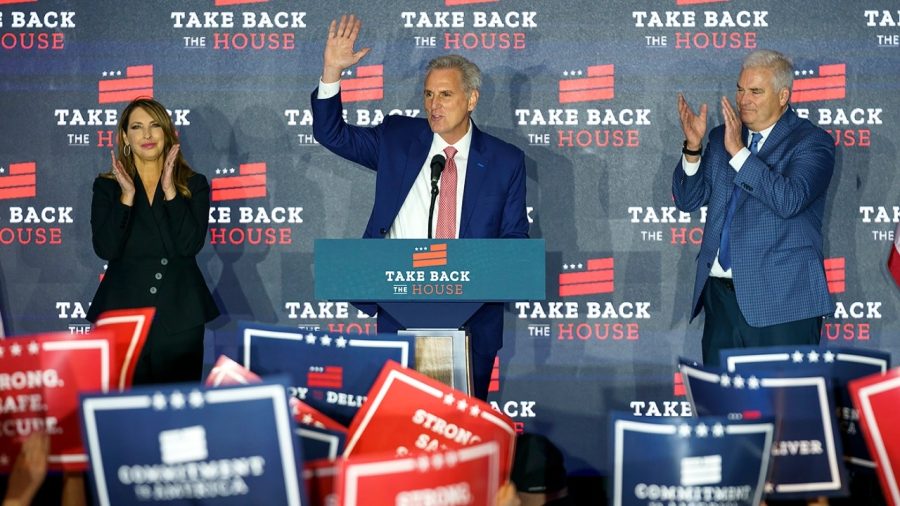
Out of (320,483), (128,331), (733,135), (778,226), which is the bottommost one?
(320,483)

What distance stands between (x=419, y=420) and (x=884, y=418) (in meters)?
0.92

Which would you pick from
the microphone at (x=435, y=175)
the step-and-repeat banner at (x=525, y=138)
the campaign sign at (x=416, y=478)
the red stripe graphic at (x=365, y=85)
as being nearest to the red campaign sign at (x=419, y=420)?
the campaign sign at (x=416, y=478)

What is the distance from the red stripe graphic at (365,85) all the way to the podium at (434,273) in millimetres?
1963

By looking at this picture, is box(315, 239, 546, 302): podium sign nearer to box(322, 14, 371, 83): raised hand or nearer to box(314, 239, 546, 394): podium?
box(314, 239, 546, 394): podium

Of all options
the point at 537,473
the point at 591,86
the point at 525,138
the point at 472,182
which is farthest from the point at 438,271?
the point at 591,86

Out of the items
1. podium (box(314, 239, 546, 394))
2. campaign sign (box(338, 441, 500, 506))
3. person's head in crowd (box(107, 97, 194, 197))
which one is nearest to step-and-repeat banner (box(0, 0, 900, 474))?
person's head in crowd (box(107, 97, 194, 197))

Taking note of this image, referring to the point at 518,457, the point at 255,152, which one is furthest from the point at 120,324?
the point at 255,152

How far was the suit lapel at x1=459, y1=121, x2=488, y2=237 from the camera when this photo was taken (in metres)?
4.10

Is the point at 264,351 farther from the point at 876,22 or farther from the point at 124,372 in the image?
the point at 876,22

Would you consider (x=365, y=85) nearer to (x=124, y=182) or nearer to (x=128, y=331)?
(x=124, y=182)

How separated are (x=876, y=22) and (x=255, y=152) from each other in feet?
10.3

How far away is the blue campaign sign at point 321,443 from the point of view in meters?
2.08

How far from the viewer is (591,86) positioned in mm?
5273

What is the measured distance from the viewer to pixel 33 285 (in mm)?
5355
